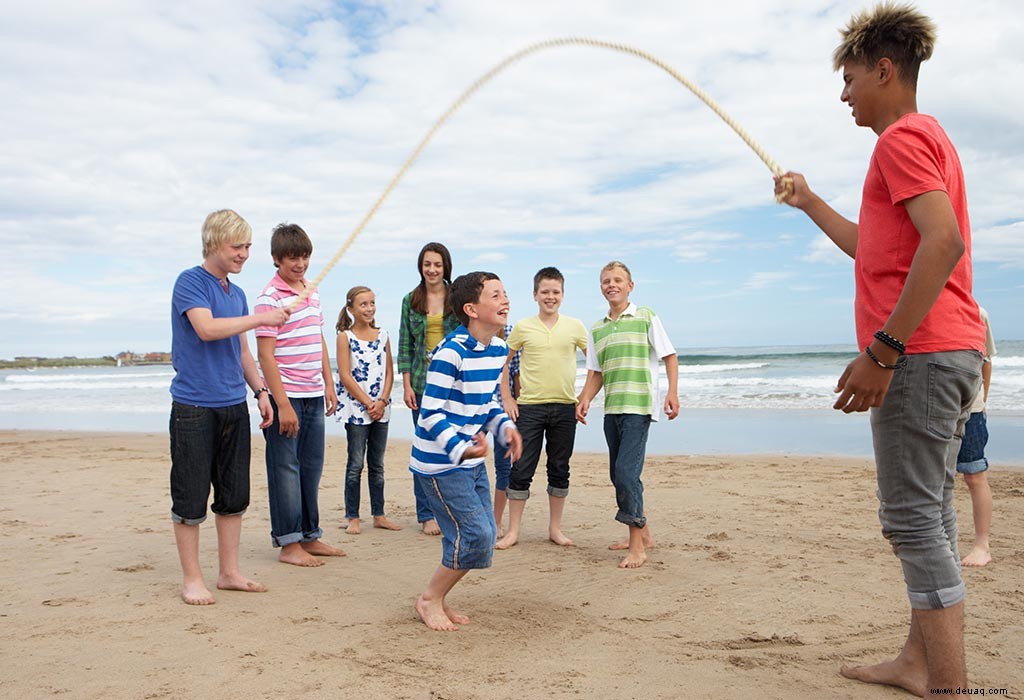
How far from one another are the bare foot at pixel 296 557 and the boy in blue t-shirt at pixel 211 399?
1.94 feet

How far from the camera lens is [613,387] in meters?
5.11

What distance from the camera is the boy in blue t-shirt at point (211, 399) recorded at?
3957 millimetres

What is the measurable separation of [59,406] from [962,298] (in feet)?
77.6

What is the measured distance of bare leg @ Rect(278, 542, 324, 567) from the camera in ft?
16.0

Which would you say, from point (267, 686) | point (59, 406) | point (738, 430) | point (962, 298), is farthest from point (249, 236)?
point (59, 406)

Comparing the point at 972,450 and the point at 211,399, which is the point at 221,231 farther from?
the point at 972,450

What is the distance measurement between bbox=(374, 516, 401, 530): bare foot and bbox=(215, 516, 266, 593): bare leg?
172 centimetres

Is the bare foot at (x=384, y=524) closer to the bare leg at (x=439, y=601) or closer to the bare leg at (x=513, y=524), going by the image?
the bare leg at (x=513, y=524)

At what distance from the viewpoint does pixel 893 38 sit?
2637mm

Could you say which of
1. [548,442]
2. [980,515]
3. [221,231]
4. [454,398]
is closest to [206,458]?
[221,231]

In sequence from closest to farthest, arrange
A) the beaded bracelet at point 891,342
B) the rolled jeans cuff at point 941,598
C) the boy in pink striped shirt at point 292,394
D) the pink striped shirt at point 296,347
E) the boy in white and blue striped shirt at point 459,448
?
the beaded bracelet at point 891,342
the rolled jeans cuff at point 941,598
the boy in white and blue striped shirt at point 459,448
the boy in pink striped shirt at point 292,394
the pink striped shirt at point 296,347

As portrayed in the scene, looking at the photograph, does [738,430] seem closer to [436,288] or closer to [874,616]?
[436,288]

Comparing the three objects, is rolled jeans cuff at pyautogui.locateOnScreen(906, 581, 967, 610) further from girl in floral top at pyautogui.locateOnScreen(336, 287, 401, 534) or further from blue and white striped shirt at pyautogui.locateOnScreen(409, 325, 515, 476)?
girl in floral top at pyautogui.locateOnScreen(336, 287, 401, 534)

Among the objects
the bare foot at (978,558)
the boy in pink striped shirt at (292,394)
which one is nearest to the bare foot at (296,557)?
the boy in pink striped shirt at (292,394)
